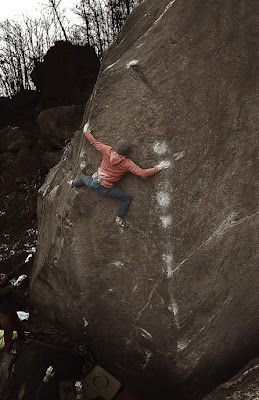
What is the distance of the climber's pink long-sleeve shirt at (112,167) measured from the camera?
423cm

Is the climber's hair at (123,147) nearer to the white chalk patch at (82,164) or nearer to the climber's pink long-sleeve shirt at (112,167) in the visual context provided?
the climber's pink long-sleeve shirt at (112,167)

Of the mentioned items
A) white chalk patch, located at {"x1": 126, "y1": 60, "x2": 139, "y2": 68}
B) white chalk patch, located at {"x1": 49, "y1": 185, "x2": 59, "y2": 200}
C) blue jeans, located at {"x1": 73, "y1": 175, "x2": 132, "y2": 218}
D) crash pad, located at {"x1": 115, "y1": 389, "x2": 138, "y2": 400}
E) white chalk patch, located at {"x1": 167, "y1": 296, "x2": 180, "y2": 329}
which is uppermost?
white chalk patch, located at {"x1": 126, "y1": 60, "x2": 139, "y2": 68}

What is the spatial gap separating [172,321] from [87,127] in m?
2.86

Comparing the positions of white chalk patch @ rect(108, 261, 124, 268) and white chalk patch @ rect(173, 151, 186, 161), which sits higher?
white chalk patch @ rect(173, 151, 186, 161)

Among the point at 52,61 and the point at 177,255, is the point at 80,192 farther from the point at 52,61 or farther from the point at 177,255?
the point at 52,61

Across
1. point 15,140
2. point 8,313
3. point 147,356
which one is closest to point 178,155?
point 147,356

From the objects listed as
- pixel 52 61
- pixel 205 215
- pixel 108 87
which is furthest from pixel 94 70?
pixel 205 215

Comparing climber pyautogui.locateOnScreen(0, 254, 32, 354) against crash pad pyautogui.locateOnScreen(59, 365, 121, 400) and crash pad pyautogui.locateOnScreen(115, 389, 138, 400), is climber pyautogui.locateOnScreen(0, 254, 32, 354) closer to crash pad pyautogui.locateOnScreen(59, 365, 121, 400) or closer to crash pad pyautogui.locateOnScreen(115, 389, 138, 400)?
crash pad pyautogui.locateOnScreen(59, 365, 121, 400)

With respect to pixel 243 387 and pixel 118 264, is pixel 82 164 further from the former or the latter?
pixel 243 387

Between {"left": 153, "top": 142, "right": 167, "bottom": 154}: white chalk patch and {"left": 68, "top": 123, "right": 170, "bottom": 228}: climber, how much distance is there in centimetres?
14

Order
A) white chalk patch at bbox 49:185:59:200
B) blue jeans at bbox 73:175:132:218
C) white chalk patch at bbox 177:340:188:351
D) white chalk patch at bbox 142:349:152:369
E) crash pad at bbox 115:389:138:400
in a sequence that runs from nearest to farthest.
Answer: blue jeans at bbox 73:175:132:218
white chalk patch at bbox 177:340:188:351
white chalk patch at bbox 142:349:152:369
crash pad at bbox 115:389:138:400
white chalk patch at bbox 49:185:59:200

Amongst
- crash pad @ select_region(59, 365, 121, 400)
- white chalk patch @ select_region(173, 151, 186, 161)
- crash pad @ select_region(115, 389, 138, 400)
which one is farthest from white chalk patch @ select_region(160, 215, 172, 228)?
crash pad @ select_region(115, 389, 138, 400)

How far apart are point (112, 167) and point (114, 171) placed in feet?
0.19

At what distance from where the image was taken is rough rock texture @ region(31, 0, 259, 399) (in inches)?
168
